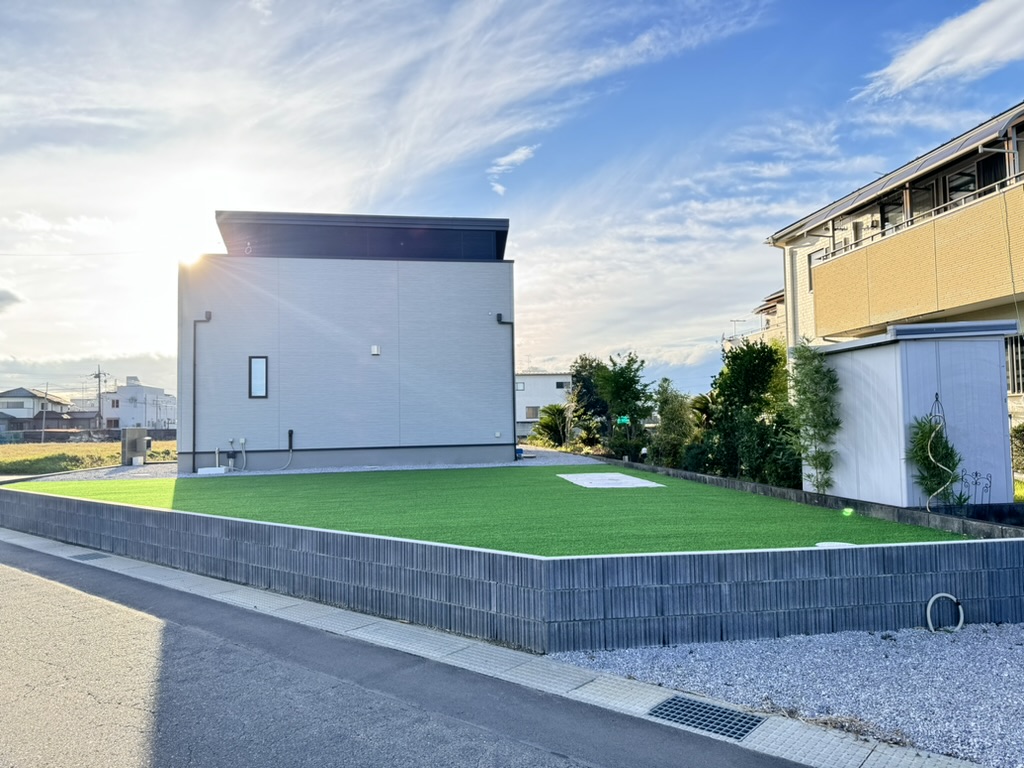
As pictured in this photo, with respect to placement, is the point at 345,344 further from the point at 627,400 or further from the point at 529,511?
the point at 529,511

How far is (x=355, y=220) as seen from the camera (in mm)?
18188

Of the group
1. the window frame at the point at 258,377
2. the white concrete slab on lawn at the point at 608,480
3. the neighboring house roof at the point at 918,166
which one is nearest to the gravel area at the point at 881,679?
the white concrete slab on lawn at the point at 608,480

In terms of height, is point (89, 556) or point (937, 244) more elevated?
point (937, 244)

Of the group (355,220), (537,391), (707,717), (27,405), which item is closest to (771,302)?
(537,391)

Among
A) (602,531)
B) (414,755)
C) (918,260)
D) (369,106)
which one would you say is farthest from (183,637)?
(918,260)

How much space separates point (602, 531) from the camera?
6.82 m

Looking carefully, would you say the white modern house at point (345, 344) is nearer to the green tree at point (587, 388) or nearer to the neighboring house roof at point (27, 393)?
the green tree at point (587, 388)

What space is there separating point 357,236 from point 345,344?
9.90ft

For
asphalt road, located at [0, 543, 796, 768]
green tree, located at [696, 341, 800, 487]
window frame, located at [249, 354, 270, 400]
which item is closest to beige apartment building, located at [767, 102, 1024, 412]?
green tree, located at [696, 341, 800, 487]

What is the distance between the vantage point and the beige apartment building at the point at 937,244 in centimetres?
1057

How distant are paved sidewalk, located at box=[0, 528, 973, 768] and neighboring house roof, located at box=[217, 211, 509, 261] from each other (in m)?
13.0

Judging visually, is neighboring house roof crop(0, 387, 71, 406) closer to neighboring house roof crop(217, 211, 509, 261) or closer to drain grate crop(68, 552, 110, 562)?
neighboring house roof crop(217, 211, 509, 261)

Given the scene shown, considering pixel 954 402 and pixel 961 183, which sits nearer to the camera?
pixel 954 402

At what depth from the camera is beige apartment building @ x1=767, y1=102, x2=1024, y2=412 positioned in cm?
1057
